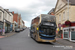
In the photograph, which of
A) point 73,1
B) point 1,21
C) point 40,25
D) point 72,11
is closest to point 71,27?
point 72,11

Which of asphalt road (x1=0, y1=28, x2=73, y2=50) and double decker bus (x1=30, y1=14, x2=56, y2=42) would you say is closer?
asphalt road (x1=0, y1=28, x2=73, y2=50)

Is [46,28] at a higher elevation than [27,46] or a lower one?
higher

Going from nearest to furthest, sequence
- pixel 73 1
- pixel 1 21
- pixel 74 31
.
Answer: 1. pixel 74 31
2. pixel 73 1
3. pixel 1 21

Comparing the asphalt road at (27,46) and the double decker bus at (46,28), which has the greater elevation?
the double decker bus at (46,28)

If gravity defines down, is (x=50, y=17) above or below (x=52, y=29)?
above

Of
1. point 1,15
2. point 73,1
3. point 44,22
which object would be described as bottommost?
point 44,22

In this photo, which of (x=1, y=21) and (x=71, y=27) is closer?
(x=71, y=27)

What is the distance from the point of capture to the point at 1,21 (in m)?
30.0

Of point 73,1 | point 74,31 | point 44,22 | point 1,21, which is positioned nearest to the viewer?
point 44,22

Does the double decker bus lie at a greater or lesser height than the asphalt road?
greater

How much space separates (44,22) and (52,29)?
1.59 metres

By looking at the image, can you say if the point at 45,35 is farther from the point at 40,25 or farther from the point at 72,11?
the point at 72,11

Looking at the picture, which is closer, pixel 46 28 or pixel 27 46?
pixel 27 46

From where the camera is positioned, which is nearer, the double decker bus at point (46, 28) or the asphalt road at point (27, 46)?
the asphalt road at point (27, 46)
